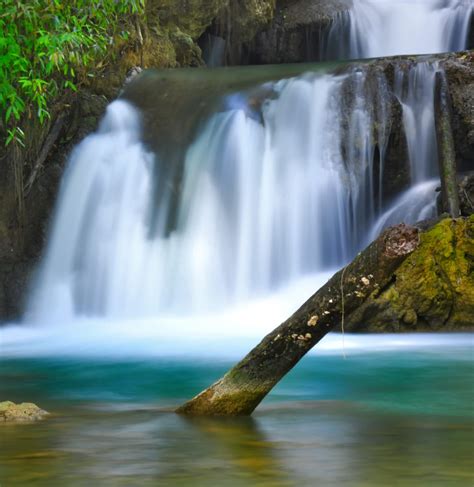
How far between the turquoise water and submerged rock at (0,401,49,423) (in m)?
0.13

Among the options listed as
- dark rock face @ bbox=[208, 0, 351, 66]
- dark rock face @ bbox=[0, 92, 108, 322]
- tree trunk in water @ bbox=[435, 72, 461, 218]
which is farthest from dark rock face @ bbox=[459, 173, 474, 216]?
dark rock face @ bbox=[208, 0, 351, 66]

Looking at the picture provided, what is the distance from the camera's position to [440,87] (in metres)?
15.0

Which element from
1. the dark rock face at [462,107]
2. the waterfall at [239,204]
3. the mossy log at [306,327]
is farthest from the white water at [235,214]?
the mossy log at [306,327]

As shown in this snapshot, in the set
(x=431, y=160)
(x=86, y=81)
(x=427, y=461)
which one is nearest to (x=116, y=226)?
(x=86, y=81)

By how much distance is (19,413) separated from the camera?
23.0ft

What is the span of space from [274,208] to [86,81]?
3.27 m

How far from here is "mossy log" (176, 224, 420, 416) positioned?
595 cm

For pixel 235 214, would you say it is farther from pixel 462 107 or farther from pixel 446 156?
pixel 462 107

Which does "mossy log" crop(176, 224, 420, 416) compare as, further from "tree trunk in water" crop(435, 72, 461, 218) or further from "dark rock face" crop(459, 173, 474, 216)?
"dark rock face" crop(459, 173, 474, 216)

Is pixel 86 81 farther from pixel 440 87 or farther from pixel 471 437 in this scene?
pixel 471 437

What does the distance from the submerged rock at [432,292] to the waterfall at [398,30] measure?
9.06 meters

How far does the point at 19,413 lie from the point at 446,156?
815cm

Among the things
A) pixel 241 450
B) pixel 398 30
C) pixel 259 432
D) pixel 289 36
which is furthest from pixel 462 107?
pixel 241 450

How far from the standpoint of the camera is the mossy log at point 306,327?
595 centimetres
